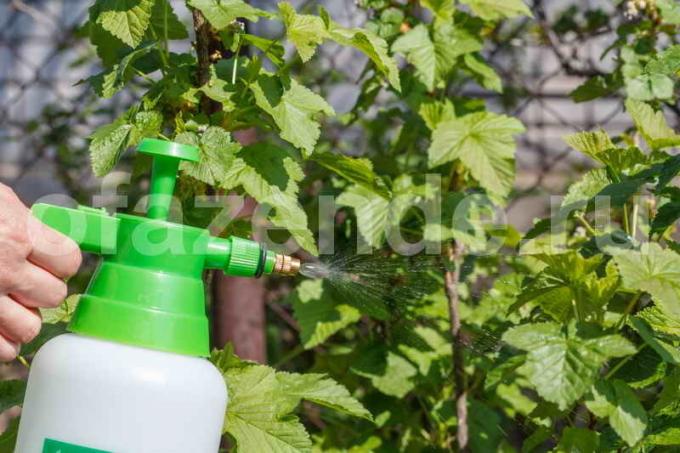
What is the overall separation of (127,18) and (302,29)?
0.20 metres

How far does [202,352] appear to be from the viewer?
92 cm

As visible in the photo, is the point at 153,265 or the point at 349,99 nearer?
the point at 153,265

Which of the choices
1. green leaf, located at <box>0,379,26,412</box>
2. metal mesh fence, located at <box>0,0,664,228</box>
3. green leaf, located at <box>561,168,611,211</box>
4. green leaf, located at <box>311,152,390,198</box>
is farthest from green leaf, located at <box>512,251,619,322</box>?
metal mesh fence, located at <box>0,0,664,228</box>

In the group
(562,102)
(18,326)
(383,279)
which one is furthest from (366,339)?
(562,102)

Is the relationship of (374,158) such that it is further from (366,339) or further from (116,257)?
(116,257)

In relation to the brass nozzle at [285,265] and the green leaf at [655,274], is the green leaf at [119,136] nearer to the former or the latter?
the brass nozzle at [285,265]

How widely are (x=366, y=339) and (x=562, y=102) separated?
1723mm

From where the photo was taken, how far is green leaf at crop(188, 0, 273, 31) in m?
1.07

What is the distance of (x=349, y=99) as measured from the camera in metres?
2.33

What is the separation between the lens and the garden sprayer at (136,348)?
33.9 inches

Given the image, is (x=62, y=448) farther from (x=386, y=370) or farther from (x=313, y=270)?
(x=386, y=370)

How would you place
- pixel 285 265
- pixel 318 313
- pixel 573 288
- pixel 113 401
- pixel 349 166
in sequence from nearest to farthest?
pixel 113 401, pixel 285 265, pixel 573 288, pixel 349 166, pixel 318 313

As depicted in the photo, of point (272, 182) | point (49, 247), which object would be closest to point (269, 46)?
point (272, 182)

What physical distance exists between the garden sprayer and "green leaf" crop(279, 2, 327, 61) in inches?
8.7
